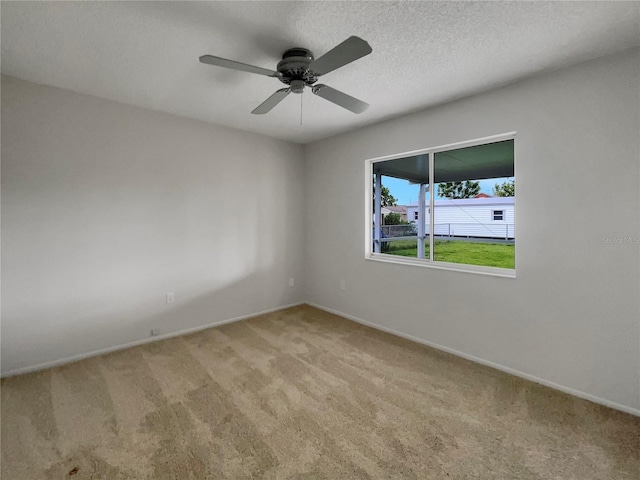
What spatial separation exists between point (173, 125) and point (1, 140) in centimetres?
133

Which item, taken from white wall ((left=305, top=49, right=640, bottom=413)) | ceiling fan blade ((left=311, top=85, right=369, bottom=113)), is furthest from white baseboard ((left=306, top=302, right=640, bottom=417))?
ceiling fan blade ((left=311, top=85, right=369, bottom=113))

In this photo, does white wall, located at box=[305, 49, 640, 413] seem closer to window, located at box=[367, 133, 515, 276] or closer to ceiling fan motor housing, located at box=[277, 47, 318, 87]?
window, located at box=[367, 133, 515, 276]

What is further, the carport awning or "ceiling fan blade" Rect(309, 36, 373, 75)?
the carport awning

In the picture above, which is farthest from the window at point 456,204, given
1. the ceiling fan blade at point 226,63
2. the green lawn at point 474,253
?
the ceiling fan blade at point 226,63

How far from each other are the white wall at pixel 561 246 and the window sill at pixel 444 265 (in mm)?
60

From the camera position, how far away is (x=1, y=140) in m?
2.25

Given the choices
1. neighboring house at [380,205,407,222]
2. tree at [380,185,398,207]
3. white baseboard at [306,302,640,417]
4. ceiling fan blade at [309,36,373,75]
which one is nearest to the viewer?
ceiling fan blade at [309,36,373,75]

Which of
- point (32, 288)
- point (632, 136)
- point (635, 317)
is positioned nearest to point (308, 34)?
point (632, 136)

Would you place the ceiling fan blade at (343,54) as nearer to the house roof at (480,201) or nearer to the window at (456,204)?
the window at (456,204)

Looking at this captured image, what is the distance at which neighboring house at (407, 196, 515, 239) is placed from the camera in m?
2.59

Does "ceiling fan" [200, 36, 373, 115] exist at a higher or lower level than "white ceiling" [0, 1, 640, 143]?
lower

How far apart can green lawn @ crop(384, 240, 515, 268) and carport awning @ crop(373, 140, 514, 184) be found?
2.12 feet

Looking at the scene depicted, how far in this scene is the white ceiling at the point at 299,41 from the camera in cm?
154

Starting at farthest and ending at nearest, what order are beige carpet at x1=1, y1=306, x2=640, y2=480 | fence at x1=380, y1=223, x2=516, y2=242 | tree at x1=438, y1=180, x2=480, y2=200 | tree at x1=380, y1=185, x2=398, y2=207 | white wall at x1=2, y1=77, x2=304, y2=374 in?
1. tree at x1=380, y1=185, x2=398, y2=207
2. tree at x1=438, y1=180, x2=480, y2=200
3. fence at x1=380, y1=223, x2=516, y2=242
4. white wall at x1=2, y1=77, x2=304, y2=374
5. beige carpet at x1=1, y1=306, x2=640, y2=480
